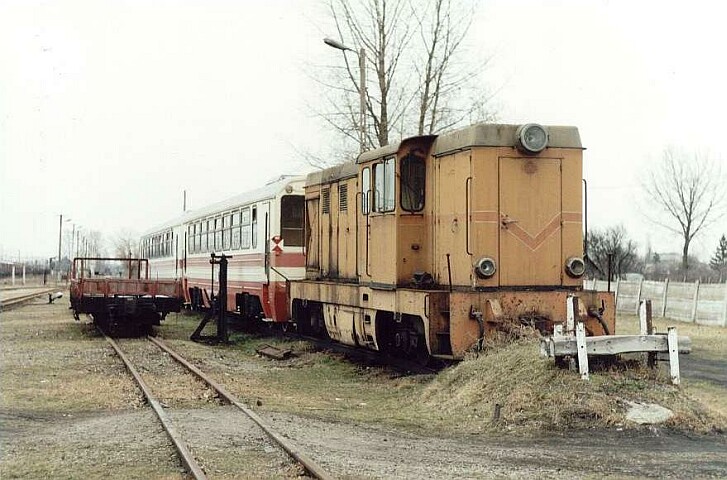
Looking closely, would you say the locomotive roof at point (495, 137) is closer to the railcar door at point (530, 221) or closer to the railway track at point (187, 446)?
the railcar door at point (530, 221)

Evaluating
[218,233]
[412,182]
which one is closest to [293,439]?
[412,182]

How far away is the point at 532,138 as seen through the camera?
11.5 metres

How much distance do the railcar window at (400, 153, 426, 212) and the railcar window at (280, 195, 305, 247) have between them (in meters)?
6.13

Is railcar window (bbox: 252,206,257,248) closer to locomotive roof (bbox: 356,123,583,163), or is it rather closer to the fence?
locomotive roof (bbox: 356,123,583,163)

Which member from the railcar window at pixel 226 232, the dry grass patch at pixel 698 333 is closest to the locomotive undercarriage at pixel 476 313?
the dry grass patch at pixel 698 333

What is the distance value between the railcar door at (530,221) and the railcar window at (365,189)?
2803mm

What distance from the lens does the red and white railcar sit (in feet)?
60.3

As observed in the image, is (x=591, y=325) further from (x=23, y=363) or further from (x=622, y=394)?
(x=23, y=363)

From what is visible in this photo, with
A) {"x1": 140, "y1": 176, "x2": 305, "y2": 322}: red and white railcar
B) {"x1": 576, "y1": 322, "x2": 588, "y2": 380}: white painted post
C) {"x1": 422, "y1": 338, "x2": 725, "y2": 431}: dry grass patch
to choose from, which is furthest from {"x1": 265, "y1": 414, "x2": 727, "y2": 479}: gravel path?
{"x1": 140, "y1": 176, "x2": 305, "y2": 322}: red and white railcar

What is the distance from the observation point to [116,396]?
1119cm

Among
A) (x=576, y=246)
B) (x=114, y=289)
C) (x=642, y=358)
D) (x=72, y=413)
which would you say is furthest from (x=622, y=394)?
(x=114, y=289)

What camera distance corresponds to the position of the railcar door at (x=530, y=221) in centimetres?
1159

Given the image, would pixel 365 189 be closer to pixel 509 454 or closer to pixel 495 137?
pixel 495 137

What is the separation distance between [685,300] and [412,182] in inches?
640
